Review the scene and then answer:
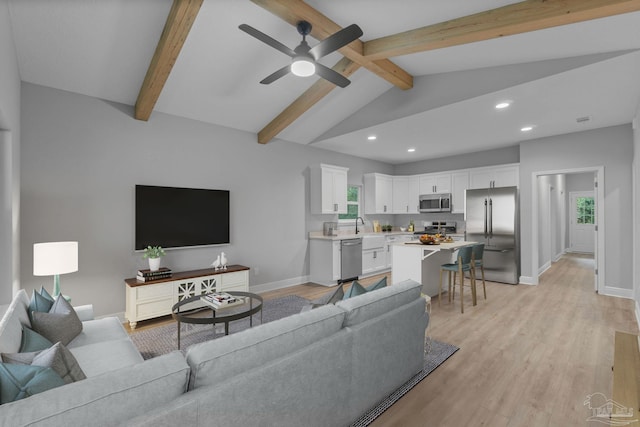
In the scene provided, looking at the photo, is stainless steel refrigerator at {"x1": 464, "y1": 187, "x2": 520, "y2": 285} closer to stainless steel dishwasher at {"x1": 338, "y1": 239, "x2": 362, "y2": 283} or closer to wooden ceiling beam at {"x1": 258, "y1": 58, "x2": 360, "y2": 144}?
stainless steel dishwasher at {"x1": 338, "y1": 239, "x2": 362, "y2": 283}

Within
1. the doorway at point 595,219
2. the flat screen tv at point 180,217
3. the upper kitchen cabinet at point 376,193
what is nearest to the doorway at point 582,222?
the doorway at point 595,219

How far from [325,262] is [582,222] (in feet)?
29.3

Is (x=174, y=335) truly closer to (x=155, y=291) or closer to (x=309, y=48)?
(x=155, y=291)

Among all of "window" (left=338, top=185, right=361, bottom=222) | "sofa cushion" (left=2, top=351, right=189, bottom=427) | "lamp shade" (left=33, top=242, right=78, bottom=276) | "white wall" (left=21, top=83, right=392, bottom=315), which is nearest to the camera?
"sofa cushion" (left=2, top=351, right=189, bottom=427)

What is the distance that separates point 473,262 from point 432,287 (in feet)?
2.38

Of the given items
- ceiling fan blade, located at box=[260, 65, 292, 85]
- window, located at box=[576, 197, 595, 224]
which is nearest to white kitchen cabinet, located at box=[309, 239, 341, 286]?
ceiling fan blade, located at box=[260, 65, 292, 85]

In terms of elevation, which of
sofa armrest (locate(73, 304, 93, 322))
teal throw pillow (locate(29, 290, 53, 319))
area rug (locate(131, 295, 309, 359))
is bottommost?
area rug (locate(131, 295, 309, 359))

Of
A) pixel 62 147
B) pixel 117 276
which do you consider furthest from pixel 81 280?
→ pixel 62 147

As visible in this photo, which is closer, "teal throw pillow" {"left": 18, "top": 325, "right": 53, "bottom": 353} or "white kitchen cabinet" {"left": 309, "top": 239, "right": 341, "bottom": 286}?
"teal throw pillow" {"left": 18, "top": 325, "right": 53, "bottom": 353}

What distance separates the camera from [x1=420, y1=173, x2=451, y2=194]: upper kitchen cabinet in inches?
268

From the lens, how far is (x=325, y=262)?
5.61 meters

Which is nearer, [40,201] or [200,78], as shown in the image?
[40,201]

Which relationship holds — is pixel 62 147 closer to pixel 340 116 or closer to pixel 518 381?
pixel 340 116

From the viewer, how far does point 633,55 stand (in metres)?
2.77
